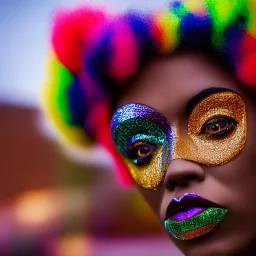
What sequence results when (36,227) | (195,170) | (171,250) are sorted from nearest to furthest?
(195,170) < (171,250) < (36,227)

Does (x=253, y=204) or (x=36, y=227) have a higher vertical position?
(x=36, y=227)

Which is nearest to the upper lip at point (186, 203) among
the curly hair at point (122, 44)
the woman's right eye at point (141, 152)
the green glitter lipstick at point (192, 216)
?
the green glitter lipstick at point (192, 216)

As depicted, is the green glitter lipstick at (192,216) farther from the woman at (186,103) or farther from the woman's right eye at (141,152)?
the woman's right eye at (141,152)

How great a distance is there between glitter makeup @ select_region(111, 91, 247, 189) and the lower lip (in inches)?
3.4

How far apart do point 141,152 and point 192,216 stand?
0.18 m

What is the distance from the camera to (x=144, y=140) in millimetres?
923

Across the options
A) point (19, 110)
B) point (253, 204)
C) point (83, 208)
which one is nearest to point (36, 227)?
point (83, 208)

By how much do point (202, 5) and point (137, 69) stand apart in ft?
0.59

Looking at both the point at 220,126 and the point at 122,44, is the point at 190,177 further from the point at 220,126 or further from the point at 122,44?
the point at 122,44

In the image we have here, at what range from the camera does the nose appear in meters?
0.83

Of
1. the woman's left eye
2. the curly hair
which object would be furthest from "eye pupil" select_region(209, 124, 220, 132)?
the curly hair

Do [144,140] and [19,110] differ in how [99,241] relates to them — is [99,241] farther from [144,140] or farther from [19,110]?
[144,140]

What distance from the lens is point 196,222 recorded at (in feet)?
2.76

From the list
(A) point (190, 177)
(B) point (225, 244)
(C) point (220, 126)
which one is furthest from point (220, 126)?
(B) point (225, 244)
